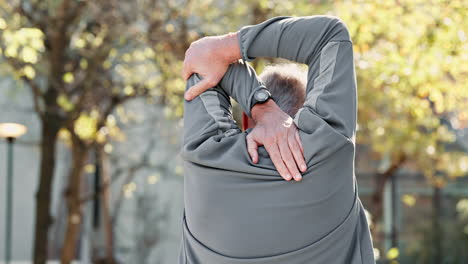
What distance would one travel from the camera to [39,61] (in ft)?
33.2

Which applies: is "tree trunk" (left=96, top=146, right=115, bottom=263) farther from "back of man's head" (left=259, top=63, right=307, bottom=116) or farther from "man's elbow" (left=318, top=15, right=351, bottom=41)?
"man's elbow" (left=318, top=15, right=351, bottom=41)

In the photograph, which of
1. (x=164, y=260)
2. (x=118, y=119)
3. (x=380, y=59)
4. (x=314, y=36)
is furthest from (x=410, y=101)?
(x=164, y=260)

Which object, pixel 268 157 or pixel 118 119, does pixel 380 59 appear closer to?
pixel 268 157

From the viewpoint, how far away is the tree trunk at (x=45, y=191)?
10.1 meters

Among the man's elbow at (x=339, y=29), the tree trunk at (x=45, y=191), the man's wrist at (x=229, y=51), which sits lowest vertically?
the tree trunk at (x=45, y=191)

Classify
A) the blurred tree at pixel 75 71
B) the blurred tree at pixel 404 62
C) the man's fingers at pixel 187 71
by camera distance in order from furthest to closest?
the blurred tree at pixel 75 71, the blurred tree at pixel 404 62, the man's fingers at pixel 187 71

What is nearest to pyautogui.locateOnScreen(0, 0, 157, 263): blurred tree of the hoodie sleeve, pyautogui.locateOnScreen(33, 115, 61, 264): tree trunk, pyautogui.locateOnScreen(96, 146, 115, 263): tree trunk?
pyautogui.locateOnScreen(33, 115, 61, 264): tree trunk

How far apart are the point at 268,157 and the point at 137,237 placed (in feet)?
49.4

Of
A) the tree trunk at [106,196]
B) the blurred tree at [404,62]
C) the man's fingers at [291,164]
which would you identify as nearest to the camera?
the man's fingers at [291,164]

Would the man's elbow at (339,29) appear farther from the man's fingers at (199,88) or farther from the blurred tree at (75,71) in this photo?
the blurred tree at (75,71)

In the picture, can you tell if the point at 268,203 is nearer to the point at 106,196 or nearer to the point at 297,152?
the point at 297,152

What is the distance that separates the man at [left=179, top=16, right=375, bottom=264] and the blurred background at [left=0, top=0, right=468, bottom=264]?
4.03 m

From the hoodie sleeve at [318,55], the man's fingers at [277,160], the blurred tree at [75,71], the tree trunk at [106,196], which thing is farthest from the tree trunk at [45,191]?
the man's fingers at [277,160]

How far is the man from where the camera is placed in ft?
6.12
